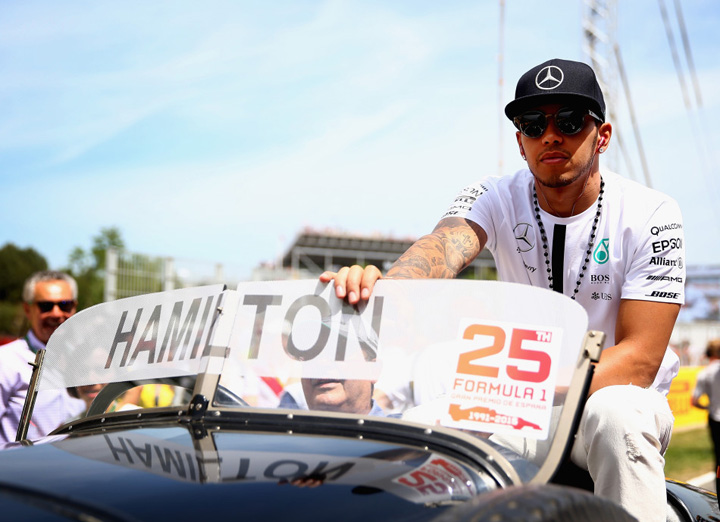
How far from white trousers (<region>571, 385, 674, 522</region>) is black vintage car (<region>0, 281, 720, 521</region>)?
4.7 inches

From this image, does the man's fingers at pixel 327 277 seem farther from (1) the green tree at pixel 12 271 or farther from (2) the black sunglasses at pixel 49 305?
(1) the green tree at pixel 12 271

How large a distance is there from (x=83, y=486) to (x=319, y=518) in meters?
0.43

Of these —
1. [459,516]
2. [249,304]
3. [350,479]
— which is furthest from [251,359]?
[459,516]

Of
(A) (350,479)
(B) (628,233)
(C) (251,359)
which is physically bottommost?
(A) (350,479)

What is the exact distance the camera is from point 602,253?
103 inches

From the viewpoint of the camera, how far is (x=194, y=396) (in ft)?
6.16

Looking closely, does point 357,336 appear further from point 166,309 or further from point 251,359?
point 166,309

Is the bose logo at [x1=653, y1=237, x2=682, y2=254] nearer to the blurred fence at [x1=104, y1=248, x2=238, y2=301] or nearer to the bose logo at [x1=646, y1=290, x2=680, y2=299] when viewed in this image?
the bose logo at [x1=646, y1=290, x2=680, y2=299]

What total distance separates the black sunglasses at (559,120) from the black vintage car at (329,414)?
3.05 feet

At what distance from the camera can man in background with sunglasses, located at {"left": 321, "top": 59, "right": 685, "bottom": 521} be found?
2346 mm

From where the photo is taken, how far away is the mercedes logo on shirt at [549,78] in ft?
8.25

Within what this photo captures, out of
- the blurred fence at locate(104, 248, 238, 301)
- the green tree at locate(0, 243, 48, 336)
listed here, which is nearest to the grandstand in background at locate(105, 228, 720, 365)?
the blurred fence at locate(104, 248, 238, 301)

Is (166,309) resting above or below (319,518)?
above

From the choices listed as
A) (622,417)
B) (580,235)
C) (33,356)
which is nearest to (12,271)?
(33,356)
